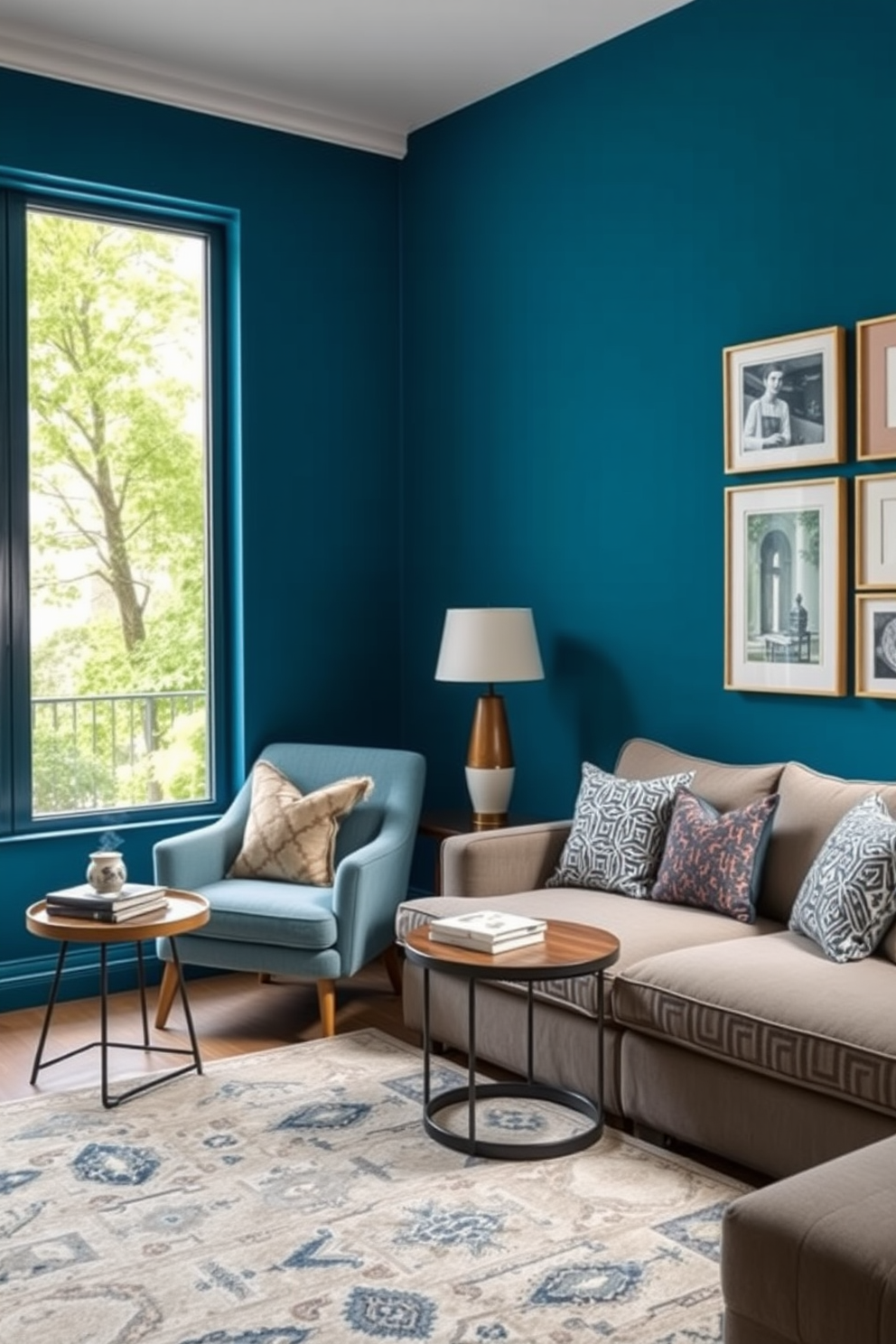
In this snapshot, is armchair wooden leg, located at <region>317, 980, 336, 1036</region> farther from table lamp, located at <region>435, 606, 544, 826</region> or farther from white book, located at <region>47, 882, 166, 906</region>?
table lamp, located at <region>435, 606, 544, 826</region>

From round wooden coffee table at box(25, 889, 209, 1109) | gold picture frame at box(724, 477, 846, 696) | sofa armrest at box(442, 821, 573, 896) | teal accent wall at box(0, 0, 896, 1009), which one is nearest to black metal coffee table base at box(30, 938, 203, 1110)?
round wooden coffee table at box(25, 889, 209, 1109)

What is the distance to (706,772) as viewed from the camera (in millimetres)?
4008

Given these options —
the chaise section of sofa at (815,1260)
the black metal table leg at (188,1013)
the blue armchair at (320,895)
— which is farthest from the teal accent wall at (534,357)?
the chaise section of sofa at (815,1260)

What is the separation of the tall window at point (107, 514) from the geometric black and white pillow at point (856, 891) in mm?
2494

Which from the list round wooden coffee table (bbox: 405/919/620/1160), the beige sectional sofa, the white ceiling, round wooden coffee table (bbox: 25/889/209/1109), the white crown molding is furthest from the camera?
the white crown molding

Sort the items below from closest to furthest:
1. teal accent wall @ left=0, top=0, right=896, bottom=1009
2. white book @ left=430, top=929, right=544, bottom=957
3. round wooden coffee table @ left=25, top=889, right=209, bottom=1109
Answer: white book @ left=430, top=929, right=544, bottom=957 → round wooden coffee table @ left=25, top=889, right=209, bottom=1109 → teal accent wall @ left=0, top=0, right=896, bottom=1009

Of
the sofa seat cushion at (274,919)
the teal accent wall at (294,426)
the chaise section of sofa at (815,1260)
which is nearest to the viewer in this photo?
the chaise section of sofa at (815,1260)

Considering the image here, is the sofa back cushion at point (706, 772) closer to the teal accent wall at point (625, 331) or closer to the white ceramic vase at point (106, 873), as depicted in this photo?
the teal accent wall at point (625, 331)

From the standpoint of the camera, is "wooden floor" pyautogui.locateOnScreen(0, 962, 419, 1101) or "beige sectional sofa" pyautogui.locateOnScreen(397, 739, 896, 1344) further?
"wooden floor" pyautogui.locateOnScreen(0, 962, 419, 1101)

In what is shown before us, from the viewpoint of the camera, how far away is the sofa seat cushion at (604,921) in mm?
3385

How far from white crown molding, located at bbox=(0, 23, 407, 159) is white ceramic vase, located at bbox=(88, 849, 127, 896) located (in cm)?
254

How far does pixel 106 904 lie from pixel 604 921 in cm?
129

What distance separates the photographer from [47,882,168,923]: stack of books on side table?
361 centimetres

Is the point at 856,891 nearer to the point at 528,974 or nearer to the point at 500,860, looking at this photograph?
the point at 528,974
